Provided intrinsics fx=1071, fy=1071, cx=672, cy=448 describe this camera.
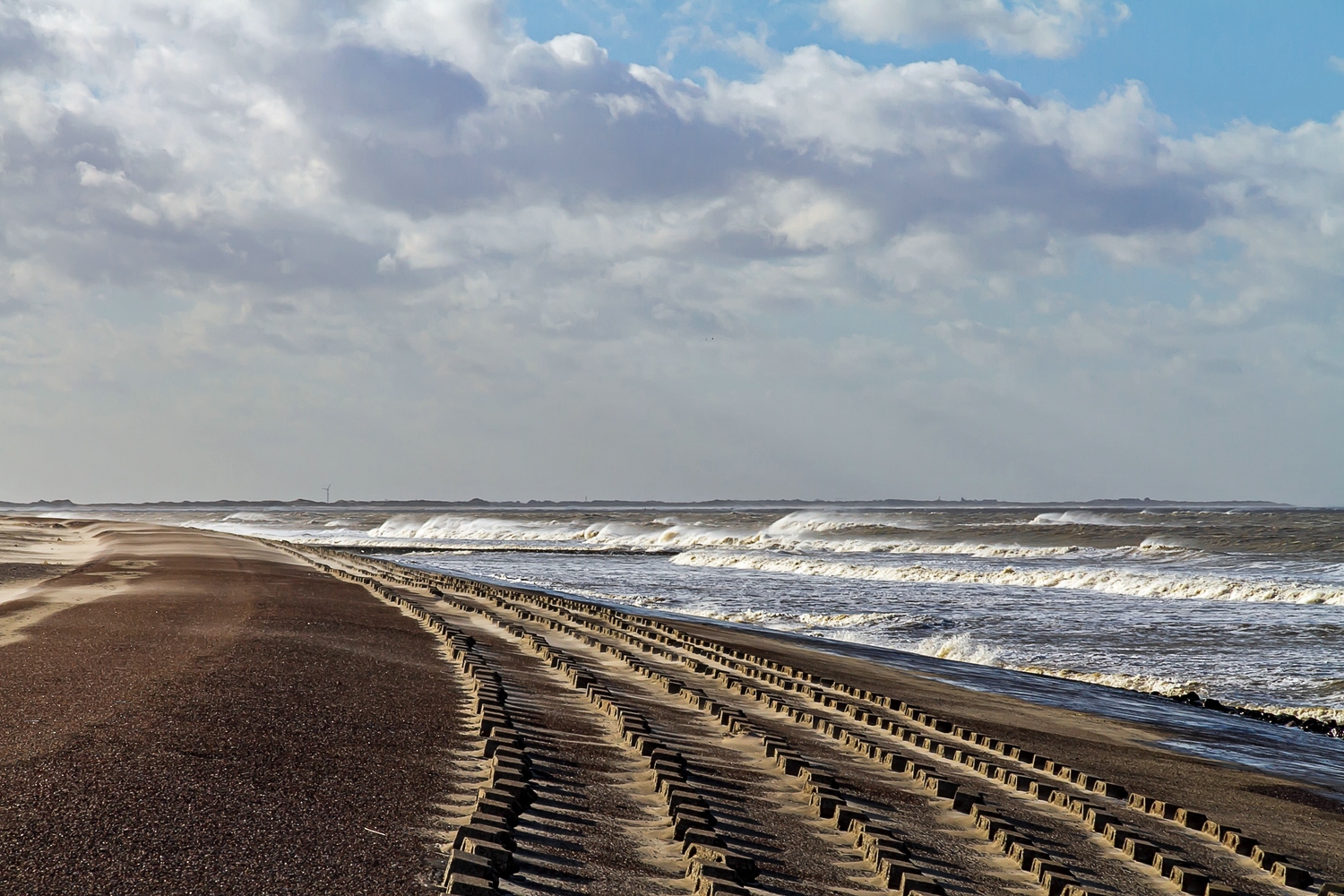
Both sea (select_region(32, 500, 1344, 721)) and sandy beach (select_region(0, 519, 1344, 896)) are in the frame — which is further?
sea (select_region(32, 500, 1344, 721))

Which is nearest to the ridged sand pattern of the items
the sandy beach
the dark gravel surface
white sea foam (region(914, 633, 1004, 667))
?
the sandy beach

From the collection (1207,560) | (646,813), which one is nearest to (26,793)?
(646,813)

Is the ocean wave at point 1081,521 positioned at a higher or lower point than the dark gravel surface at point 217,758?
higher

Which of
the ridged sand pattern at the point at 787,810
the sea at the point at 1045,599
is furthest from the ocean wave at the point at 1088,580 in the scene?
the ridged sand pattern at the point at 787,810

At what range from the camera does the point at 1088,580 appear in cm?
2964

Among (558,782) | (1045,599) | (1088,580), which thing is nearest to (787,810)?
(558,782)

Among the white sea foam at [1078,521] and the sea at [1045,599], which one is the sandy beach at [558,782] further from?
the white sea foam at [1078,521]

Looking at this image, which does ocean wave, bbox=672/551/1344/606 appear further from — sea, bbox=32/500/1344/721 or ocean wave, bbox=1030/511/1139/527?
ocean wave, bbox=1030/511/1139/527

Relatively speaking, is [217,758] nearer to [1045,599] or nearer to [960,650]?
[960,650]

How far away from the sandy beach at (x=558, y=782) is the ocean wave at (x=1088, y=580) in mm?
18043

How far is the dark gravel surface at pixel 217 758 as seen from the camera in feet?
12.2

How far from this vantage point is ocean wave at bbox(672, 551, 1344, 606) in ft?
84.2

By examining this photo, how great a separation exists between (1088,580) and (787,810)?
87.6 feet

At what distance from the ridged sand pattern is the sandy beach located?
0.02 meters
